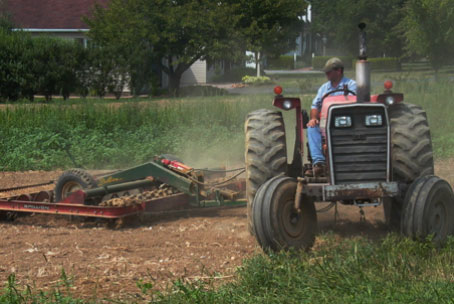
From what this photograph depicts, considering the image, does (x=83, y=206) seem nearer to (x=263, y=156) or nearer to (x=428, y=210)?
(x=263, y=156)

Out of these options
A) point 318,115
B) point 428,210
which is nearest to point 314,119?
point 318,115

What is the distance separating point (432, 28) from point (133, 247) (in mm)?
30582

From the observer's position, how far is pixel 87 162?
43.2 ft

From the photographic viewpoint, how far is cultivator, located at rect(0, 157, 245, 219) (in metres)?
8.63

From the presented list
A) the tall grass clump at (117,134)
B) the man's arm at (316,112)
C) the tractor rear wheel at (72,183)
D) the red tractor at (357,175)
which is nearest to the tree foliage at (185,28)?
the tall grass clump at (117,134)

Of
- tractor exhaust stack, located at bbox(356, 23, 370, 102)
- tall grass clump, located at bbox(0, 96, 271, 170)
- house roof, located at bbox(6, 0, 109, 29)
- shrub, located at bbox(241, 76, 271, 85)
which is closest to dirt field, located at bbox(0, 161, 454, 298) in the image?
tractor exhaust stack, located at bbox(356, 23, 370, 102)

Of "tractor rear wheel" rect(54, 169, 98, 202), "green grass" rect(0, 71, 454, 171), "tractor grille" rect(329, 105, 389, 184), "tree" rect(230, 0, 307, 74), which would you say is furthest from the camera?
"tree" rect(230, 0, 307, 74)

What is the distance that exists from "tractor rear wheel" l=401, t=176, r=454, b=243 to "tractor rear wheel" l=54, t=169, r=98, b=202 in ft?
14.0

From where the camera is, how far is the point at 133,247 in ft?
24.5

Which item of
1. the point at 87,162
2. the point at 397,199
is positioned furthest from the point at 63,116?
the point at 397,199

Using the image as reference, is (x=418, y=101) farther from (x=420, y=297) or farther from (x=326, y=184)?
(x=420, y=297)

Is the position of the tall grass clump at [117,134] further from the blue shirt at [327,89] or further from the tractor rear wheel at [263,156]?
the tractor rear wheel at [263,156]

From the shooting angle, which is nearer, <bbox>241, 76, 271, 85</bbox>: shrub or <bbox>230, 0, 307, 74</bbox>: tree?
<bbox>230, 0, 307, 74</bbox>: tree

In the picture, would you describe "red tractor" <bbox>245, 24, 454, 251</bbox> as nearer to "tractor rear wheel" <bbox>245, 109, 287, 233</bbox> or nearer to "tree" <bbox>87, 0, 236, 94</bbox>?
"tractor rear wheel" <bbox>245, 109, 287, 233</bbox>
